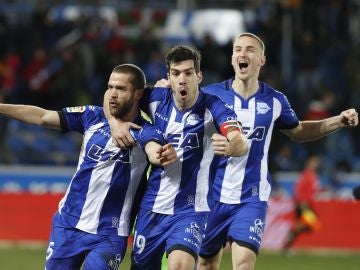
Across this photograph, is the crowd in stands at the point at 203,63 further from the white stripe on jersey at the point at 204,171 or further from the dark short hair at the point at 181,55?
the dark short hair at the point at 181,55

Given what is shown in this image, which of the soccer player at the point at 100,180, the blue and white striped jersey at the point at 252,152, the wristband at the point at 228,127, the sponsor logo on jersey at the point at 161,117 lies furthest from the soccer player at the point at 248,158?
the soccer player at the point at 100,180

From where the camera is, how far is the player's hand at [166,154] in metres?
7.62

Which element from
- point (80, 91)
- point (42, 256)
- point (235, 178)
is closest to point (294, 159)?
point (80, 91)

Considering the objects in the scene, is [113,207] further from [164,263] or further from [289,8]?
[289,8]

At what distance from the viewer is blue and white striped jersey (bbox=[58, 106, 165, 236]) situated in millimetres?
8133

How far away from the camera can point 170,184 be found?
8.45 m

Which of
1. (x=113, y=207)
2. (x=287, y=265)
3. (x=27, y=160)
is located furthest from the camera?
(x=27, y=160)

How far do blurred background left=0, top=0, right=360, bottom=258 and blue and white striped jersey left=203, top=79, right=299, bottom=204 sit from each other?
9565mm

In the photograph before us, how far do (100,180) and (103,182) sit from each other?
31 millimetres

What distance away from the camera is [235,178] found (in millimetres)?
9406

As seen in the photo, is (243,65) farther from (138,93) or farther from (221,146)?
(221,146)

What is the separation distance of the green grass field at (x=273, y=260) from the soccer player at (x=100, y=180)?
650 cm

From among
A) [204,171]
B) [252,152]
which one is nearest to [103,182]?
[204,171]

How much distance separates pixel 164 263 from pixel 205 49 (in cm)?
1342
